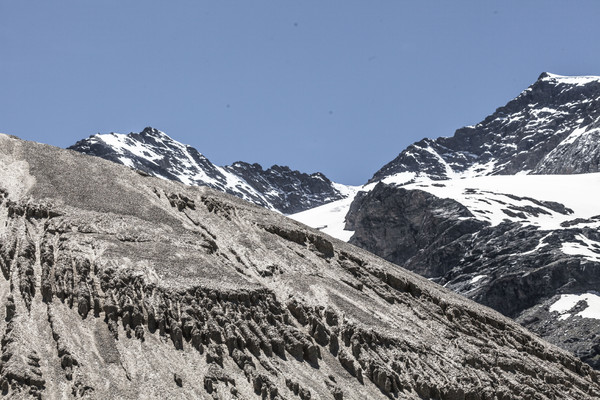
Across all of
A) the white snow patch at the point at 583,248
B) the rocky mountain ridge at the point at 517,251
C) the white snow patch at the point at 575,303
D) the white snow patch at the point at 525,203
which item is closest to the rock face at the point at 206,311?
the rocky mountain ridge at the point at 517,251

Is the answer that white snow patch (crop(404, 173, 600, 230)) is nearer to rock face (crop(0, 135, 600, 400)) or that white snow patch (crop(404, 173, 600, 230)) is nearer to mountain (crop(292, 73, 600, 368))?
mountain (crop(292, 73, 600, 368))

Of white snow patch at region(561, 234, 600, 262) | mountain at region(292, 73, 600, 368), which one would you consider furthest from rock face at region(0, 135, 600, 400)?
white snow patch at region(561, 234, 600, 262)

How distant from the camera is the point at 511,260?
15025 cm

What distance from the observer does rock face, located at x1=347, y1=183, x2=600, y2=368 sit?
393ft

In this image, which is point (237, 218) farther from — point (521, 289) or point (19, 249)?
point (521, 289)

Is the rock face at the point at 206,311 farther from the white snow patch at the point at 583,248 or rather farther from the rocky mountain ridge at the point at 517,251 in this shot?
the white snow patch at the point at 583,248

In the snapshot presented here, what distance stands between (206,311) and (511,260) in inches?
4548

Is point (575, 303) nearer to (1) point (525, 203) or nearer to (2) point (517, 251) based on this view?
(2) point (517, 251)

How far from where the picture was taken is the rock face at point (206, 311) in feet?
128

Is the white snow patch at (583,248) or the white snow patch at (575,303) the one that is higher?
the white snow patch at (583,248)

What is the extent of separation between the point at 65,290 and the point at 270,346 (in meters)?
12.1

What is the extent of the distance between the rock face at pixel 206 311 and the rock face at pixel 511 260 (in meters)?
56.9

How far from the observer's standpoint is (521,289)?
138m

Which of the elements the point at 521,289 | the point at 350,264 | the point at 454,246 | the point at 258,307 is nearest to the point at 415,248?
the point at 454,246
